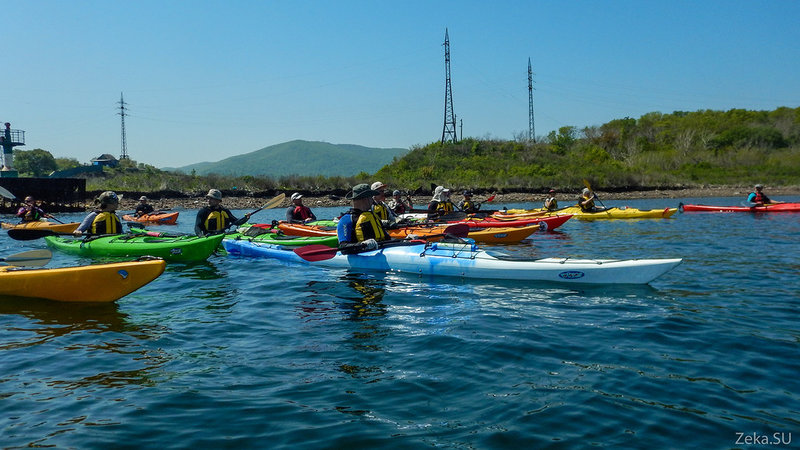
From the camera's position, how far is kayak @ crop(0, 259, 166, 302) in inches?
244

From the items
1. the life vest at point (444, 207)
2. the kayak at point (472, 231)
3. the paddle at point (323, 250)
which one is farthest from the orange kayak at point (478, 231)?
the paddle at point (323, 250)

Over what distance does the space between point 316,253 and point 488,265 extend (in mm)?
2903

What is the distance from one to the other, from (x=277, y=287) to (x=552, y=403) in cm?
508

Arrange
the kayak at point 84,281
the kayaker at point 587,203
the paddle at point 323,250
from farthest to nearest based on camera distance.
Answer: the kayaker at point 587,203 < the paddle at point 323,250 < the kayak at point 84,281

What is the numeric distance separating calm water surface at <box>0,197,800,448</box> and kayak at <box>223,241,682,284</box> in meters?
0.19

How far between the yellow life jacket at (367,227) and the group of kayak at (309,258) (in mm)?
209

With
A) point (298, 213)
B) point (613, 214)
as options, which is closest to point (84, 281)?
point (298, 213)

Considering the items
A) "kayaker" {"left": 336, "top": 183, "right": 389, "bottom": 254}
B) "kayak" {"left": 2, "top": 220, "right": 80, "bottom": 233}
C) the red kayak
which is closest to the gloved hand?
"kayaker" {"left": 336, "top": 183, "right": 389, "bottom": 254}

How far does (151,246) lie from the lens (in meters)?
9.79

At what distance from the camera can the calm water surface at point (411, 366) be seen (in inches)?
129

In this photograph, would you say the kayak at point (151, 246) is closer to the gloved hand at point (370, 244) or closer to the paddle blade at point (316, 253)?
the paddle blade at point (316, 253)

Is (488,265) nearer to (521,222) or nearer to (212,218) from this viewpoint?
(212,218)

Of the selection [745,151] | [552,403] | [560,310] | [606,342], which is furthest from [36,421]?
[745,151]

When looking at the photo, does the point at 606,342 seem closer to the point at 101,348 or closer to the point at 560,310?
the point at 560,310
